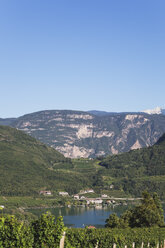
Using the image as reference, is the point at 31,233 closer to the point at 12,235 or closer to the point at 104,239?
the point at 12,235

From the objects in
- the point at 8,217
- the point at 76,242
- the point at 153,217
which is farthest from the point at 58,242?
the point at 153,217

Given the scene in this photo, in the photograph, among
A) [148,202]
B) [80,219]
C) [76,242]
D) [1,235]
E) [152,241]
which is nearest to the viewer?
[1,235]

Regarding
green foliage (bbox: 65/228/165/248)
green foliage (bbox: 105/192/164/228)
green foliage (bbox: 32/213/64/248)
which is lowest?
green foliage (bbox: 105/192/164/228)

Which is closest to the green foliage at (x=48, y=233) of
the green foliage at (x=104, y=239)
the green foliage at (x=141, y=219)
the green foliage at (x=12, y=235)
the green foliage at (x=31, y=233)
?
the green foliage at (x=31, y=233)

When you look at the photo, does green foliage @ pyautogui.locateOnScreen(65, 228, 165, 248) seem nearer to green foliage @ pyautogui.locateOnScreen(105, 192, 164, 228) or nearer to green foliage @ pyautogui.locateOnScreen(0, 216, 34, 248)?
green foliage @ pyautogui.locateOnScreen(0, 216, 34, 248)

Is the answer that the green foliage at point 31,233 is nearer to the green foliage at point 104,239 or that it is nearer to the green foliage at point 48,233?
the green foliage at point 48,233

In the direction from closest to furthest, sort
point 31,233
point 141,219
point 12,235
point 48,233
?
point 12,235, point 31,233, point 48,233, point 141,219

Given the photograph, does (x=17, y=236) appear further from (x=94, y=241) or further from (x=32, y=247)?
(x=94, y=241)

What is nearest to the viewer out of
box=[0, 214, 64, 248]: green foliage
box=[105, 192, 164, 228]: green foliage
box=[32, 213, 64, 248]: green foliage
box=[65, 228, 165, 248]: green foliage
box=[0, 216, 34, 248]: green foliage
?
box=[0, 216, 34, 248]: green foliage

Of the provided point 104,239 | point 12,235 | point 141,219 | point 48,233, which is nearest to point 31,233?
point 48,233

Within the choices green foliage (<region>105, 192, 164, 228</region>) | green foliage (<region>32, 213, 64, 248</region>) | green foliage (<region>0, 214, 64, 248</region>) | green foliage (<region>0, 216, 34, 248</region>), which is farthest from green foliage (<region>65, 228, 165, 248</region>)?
green foliage (<region>105, 192, 164, 228</region>)

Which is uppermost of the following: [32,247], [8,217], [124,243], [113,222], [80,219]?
[8,217]
